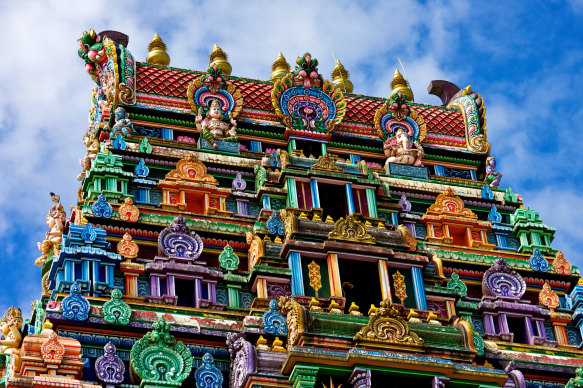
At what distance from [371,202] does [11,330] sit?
891cm

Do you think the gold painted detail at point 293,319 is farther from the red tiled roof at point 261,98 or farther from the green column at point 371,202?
the red tiled roof at point 261,98

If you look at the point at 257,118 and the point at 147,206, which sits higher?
the point at 257,118

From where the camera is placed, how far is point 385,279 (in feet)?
113

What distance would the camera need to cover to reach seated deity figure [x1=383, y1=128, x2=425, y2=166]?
39.8m

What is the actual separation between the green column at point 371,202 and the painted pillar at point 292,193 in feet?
5.67

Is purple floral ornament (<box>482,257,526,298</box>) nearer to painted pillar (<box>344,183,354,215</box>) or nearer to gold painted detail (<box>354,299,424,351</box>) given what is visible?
painted pillar (<box>344,183,354,215</box>)

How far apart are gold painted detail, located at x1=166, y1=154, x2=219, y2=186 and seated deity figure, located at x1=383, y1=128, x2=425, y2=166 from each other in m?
5.10

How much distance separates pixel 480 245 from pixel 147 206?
7984 millimetres

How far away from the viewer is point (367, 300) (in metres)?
34.6

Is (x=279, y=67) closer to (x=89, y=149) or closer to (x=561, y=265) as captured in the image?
(x=89, y=149)

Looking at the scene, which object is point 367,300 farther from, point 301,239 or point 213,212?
point 213,212

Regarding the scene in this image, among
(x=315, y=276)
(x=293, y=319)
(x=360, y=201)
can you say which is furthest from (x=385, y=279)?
(x=293, y=319)

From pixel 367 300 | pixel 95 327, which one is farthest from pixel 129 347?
pixel 367 300

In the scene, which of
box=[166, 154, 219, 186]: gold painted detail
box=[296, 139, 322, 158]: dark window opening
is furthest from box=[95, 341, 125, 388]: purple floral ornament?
box=[296, 139, 322, 158]: dark window opening
